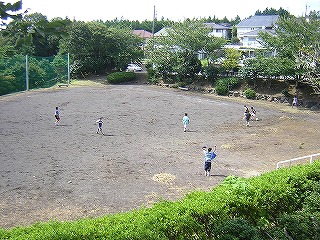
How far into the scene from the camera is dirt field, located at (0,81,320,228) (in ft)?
40.6

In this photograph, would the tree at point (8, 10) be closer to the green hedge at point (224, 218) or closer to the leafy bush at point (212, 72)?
the green hedge at point (224, 218)

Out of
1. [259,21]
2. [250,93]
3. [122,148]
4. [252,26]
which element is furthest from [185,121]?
[259,21]

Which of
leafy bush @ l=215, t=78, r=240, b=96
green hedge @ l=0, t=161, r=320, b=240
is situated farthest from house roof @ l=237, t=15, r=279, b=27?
green hedge @ l=0, t=161, r=320, b=240

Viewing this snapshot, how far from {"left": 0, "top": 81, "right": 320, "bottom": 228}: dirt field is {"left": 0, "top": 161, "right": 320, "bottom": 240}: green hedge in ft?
15.1

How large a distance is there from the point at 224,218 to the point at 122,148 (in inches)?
458

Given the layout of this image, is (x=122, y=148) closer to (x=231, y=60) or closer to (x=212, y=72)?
(x=212, y=72)

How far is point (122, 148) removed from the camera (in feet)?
60.2

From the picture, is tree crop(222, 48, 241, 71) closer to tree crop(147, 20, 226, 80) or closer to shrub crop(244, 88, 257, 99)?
tree crop(147, 20, 226, 80)

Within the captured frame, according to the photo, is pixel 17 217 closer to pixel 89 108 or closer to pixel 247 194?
pixel 247 194

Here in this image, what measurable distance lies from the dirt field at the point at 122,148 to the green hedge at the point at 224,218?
4.60 m

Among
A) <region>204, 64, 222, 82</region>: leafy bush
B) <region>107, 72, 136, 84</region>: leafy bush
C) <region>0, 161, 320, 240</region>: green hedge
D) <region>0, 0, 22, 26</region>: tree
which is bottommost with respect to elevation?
<region>0, 161, 320, 240</region>: green hedge

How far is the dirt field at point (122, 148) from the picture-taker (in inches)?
487

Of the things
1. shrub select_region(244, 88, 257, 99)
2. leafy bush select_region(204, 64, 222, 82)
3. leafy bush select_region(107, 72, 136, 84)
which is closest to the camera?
shrub select_region(244, 88, 257, 99)

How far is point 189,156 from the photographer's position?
56.9 feet
